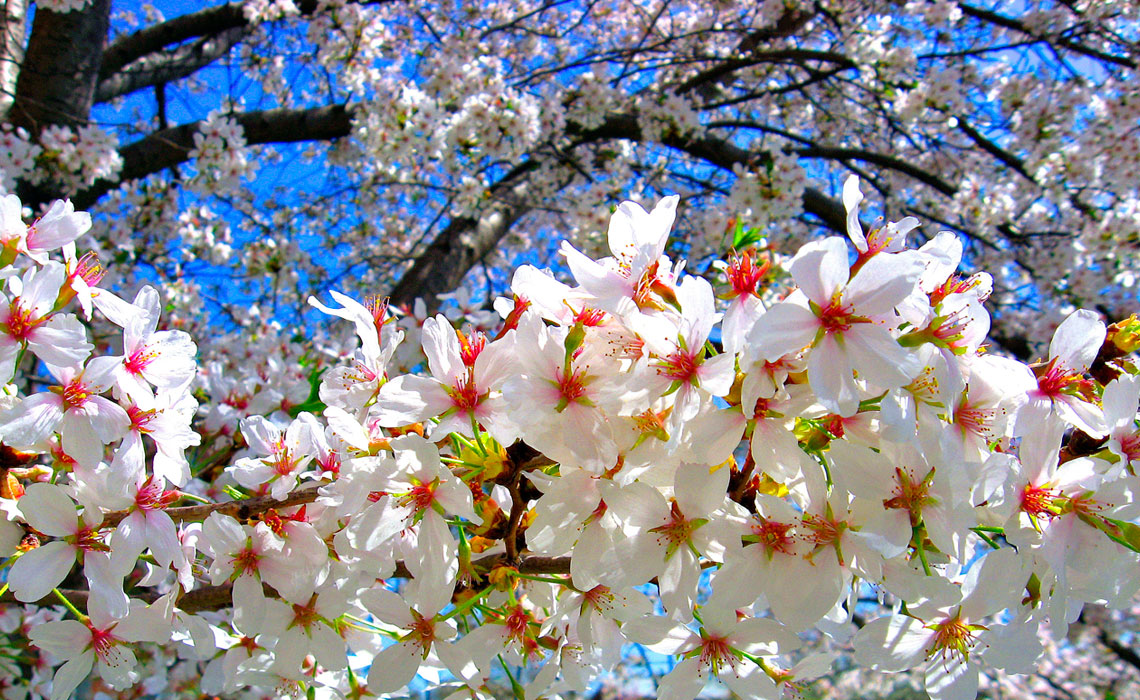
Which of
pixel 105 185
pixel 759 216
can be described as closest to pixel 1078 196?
pixel 759 216

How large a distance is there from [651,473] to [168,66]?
622 centimetres

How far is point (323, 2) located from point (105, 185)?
205cm

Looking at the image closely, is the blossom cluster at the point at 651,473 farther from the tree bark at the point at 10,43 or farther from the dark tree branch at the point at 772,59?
the dark tree branch at the point at 772,59

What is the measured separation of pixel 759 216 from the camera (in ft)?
14.5

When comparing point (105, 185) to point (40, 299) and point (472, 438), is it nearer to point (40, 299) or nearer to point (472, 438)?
point (40, 299)

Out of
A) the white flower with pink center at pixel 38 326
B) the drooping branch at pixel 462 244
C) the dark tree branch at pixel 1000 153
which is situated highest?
the white flower with pink center at pixel 38 326

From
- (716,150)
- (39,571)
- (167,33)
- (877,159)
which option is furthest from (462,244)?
(39,571)

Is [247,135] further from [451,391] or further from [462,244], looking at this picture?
[451,391]

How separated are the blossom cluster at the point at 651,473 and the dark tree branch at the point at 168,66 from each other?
5.38 m

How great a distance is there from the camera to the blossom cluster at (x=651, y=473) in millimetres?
782

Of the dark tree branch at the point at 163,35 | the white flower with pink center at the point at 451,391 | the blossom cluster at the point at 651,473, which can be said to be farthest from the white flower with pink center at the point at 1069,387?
the dark tree branch at the point at 163,35

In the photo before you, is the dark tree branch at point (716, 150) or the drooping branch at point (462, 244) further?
the dark tree branch at point (716, 150)

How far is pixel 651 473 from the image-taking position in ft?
2.80

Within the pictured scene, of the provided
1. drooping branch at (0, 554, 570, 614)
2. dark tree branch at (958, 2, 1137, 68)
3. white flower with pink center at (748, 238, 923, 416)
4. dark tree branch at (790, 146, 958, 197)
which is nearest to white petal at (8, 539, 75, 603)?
drooping branch at (0, 554, 570, 614)
